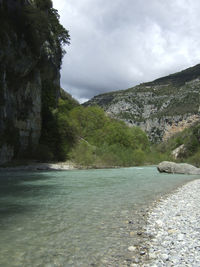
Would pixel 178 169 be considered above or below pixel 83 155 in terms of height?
below

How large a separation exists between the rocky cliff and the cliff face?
305 ft

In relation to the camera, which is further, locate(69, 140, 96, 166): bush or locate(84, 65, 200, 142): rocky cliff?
locate(84, 65, 200, 142): rocky cliff

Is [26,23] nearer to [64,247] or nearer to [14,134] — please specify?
[14,134]

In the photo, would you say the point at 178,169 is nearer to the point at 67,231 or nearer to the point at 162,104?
the point at 67,231

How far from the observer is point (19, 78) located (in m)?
33.0

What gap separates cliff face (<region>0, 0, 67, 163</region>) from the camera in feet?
91.2

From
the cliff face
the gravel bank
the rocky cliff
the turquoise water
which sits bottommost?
the turquoise water

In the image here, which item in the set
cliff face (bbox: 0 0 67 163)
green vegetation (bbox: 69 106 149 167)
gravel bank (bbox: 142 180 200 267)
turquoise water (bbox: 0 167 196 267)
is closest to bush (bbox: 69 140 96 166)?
green vegetation (bbox: 69 106 149 167)

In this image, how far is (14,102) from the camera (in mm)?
33938

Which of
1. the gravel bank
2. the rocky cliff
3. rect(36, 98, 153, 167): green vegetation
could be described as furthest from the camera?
the rocky cliff

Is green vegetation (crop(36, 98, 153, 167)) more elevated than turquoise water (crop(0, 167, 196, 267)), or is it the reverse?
green vegetation (crop(36, 98, 153, 167))

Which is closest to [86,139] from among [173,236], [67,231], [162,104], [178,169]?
[178,169]

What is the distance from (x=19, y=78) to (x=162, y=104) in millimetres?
133930

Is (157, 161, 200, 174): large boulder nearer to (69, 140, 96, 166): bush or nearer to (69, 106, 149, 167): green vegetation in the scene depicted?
(69, 140, 96, 166): bush
